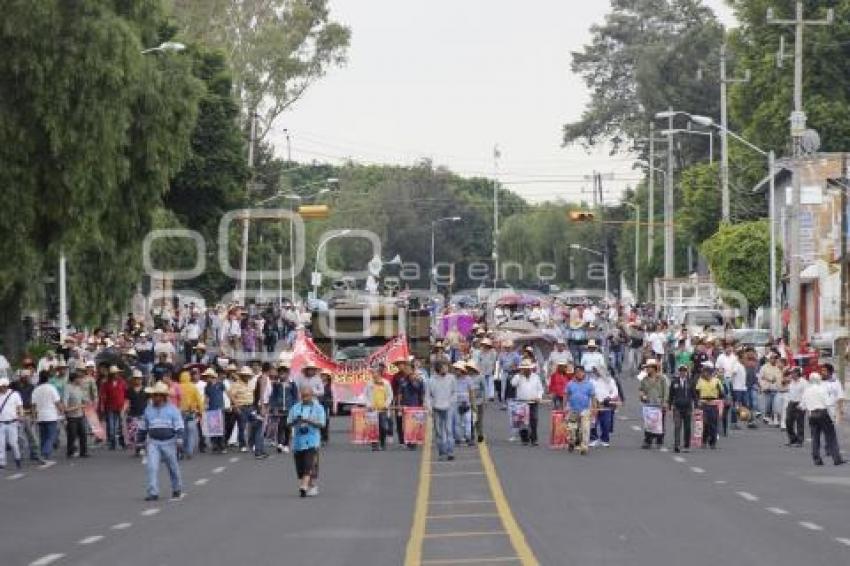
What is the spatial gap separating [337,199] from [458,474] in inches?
5664

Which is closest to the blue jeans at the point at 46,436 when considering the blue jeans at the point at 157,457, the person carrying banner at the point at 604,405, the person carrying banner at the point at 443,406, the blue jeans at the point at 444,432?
the person carrying banner at the point at 443,406

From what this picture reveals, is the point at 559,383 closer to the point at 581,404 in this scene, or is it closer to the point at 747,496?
the point at 581,404

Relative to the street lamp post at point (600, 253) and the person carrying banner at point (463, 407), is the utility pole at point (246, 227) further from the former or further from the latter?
the street lamp post at point (600, 253)

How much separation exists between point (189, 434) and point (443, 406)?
5.46 metres

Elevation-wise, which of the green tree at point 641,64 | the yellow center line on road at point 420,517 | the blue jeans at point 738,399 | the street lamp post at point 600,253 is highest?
the green tree at point 641,64

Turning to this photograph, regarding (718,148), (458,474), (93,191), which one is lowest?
(458,474)

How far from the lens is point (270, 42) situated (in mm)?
97250

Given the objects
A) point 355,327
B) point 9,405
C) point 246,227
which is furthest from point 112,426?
point 246,227

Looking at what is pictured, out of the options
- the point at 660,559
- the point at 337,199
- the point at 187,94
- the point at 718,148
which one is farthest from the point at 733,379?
the point at 337,199

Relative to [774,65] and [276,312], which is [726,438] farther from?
[774,65]

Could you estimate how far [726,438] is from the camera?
1769 inches

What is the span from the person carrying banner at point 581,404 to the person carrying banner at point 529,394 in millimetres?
1537

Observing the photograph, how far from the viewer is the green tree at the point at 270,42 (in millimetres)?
96562

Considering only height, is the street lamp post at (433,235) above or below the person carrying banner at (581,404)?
above
